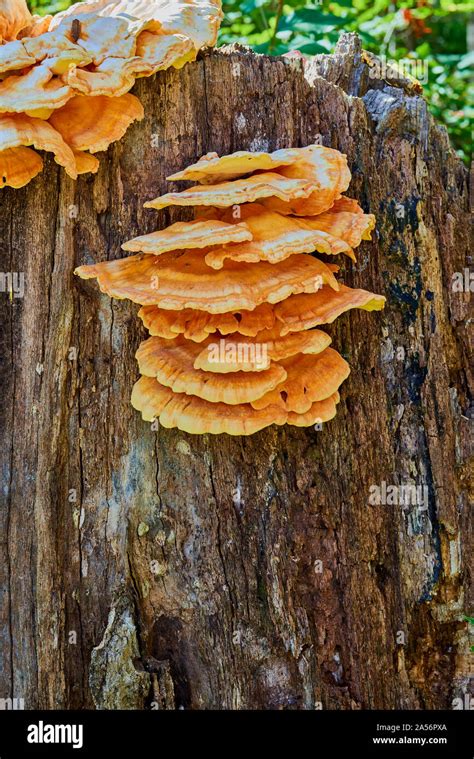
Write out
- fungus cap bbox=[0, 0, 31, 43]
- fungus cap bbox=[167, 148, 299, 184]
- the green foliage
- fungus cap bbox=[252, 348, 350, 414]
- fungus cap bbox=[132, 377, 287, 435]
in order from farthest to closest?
the green foliage < fungus cap bbox=[0, 0, 31, 43] < fungus cap bbox=[252, 348, 350, 414] < fungus cap bbox=[132, 377, 287, 435] < fungus cap bbox=[167, 148, 299, 184]

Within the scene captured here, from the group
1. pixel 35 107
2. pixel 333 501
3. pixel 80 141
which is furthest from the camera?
pixel 333 501

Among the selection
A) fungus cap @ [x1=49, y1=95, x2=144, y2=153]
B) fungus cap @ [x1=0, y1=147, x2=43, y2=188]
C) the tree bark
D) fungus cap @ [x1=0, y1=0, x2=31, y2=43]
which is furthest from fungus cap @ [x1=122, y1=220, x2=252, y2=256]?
fungus cap @ [x1=0, y1=0, x2=31, y2=43]

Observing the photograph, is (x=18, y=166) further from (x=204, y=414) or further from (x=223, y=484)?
(x=223, y=484)

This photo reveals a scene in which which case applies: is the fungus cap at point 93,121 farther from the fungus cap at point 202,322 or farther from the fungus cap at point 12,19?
the fungus cap at point 202,322

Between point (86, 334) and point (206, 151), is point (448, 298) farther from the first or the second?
point (86, 334)

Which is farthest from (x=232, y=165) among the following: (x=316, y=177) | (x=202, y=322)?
(x=202, y=322)

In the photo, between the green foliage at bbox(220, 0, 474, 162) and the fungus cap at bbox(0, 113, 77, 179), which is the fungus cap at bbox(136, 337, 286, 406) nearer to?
the fungus cap at bbox(0, 113, 77, 179)
